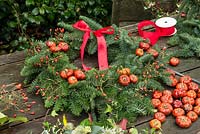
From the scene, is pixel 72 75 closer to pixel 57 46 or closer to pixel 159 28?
pixel 57 46

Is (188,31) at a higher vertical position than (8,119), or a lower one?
higher

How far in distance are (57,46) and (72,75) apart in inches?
9.5

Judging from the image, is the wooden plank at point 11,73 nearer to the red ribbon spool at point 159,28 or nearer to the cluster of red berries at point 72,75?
the cluster of red berries at point 72,75

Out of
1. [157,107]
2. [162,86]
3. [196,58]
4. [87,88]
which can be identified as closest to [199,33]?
[196,58]

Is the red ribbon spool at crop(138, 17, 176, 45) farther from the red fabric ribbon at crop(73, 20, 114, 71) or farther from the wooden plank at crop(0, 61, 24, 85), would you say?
the wooden plank at crop(0, 61, 24, 85)

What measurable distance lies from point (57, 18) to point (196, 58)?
5.71 ft

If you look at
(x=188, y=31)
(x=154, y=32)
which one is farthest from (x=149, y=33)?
(x=188, y=31)

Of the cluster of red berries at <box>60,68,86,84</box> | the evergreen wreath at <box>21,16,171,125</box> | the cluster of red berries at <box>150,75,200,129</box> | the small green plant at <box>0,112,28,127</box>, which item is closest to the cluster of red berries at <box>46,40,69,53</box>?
the evergreen wreath at <box>21,16,171,125</box>

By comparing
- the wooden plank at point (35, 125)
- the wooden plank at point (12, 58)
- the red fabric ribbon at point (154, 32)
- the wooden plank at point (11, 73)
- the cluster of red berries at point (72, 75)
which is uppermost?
the red fabric ribbon at point (154, 32)

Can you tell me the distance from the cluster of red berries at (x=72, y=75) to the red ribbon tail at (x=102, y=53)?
0.19 m

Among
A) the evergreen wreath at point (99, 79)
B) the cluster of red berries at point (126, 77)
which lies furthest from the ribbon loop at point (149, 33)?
the cluster of red berries at point (126, 77)

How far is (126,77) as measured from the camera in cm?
200

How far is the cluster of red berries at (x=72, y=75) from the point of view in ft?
6.52

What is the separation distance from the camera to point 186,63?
2.32 meters
